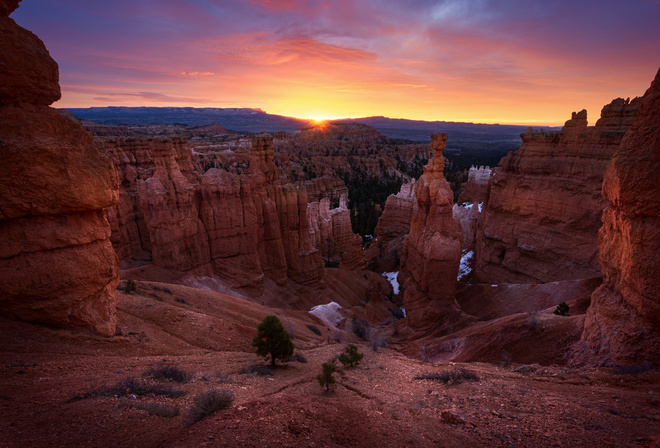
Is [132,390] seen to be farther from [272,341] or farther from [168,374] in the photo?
[272,341]

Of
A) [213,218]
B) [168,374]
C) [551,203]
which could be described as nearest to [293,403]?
[168,374]

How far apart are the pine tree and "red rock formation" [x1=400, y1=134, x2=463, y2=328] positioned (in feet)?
43.8

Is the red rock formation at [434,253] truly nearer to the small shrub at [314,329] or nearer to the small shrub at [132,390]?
the small shrub at [314,329]

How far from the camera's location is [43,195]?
7.22m

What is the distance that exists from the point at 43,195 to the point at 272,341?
641 centimetres

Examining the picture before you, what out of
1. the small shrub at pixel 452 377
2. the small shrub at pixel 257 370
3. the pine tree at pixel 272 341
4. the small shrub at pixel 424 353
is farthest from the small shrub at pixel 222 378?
the small shrub at pixel 424 353

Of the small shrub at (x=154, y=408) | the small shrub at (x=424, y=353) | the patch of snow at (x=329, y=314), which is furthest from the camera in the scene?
the patch of snow at (x=329, y=314)

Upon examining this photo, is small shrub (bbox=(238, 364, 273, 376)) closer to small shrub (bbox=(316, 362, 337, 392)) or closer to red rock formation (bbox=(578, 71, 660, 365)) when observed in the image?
small shrub (bbox=(316, 362, 337, 392))

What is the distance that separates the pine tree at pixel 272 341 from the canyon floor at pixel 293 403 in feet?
1.48

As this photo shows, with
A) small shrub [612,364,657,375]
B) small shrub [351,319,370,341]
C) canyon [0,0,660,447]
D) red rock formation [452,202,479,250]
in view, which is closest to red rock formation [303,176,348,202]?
red rock formation [452,202,479,250]

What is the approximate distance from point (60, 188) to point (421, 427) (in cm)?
870

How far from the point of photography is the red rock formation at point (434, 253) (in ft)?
67.1

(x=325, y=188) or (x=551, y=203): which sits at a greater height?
(x=551, y=203)

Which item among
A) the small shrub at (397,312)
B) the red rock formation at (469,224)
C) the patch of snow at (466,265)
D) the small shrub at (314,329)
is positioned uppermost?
the red rock formation at (469,224)
